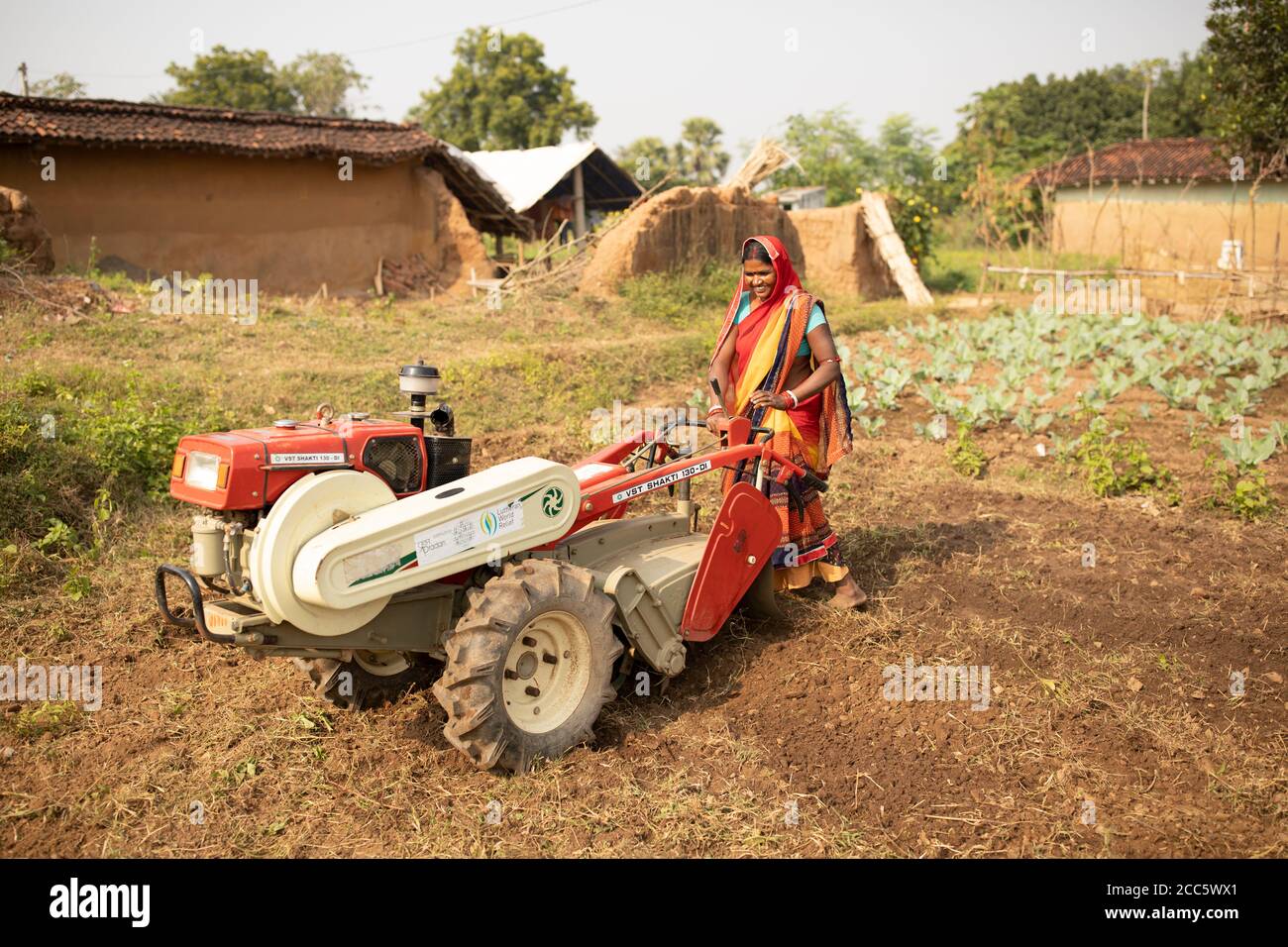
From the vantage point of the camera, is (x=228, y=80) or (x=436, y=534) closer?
(x=436, y=534)

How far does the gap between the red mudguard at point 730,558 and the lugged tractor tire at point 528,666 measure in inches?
18.3

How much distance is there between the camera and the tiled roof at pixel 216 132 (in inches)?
528

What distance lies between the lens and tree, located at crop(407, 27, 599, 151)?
1256 inches

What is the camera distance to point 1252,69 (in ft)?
60.9

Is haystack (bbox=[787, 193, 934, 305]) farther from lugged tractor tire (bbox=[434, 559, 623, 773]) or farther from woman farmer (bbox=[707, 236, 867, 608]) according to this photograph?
lugged tractor tire (bbox=[434, 559, 623, 773])

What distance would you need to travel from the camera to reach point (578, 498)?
13.2 feet

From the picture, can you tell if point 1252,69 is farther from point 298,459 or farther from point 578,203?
point 298,459

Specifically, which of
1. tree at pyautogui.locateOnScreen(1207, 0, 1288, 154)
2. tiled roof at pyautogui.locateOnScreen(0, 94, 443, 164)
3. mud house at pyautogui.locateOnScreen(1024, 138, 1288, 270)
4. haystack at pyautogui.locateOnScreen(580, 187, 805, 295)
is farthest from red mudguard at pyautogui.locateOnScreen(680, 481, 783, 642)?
mud house at pyautogui.locateOnScreen(1024, 138, 1288, 270)

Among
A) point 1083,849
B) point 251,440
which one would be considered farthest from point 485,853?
point 1083,849

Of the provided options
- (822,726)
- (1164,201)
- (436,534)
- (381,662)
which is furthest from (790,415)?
(1164,201)

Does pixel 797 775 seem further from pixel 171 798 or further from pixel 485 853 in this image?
pixel 171 798

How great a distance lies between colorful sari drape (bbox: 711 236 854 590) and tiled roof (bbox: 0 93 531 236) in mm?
11860

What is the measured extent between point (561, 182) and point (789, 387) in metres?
19.3
